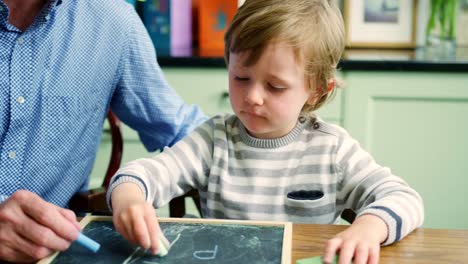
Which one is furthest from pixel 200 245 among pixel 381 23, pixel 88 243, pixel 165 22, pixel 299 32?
pixel 381 23

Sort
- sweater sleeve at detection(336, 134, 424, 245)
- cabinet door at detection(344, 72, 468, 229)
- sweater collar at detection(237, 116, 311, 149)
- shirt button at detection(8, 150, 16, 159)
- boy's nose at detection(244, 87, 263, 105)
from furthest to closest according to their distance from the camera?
cabinet door at detection(344, 72, 468, 229) < shirt button at detection(8, 150, 16, 159) < sweater collar at detection(237, 116, 311, 149) < boy's nose at detection(244, 87, 263, 105) < sweater sleeve at detection(336, 134, 424, 245)

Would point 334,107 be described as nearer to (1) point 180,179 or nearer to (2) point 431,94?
(2) point 431,94

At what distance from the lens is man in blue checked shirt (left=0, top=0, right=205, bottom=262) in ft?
3.93

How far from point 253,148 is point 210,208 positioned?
0.13 metres

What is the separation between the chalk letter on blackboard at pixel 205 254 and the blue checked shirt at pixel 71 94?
0.58m

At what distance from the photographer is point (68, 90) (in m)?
1.28

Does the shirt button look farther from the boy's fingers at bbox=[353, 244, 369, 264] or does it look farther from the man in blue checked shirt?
the boy's fingers at bbox=[353, 244, 369, 264]

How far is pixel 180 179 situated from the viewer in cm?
109

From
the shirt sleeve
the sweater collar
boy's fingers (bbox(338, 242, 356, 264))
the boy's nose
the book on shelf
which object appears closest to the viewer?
boy's fingers (bbox(338, 242, 356, 264))

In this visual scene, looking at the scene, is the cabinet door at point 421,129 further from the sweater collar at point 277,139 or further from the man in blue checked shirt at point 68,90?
the sweater collar at point 277,139

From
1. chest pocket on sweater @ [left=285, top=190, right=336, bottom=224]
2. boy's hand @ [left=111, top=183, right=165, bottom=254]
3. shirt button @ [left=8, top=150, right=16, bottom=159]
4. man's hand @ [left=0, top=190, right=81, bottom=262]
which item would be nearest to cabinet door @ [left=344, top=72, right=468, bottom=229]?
chest pocket on sweater @ [left=285, top=190, right=336, bottom=224]

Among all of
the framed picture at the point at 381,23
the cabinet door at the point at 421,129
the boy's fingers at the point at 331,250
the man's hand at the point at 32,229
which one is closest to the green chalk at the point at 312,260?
the boy's fingers at the point at 331,250

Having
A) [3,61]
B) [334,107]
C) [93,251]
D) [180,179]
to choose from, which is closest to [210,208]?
[180,179]

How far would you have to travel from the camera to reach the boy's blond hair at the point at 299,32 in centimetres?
98
